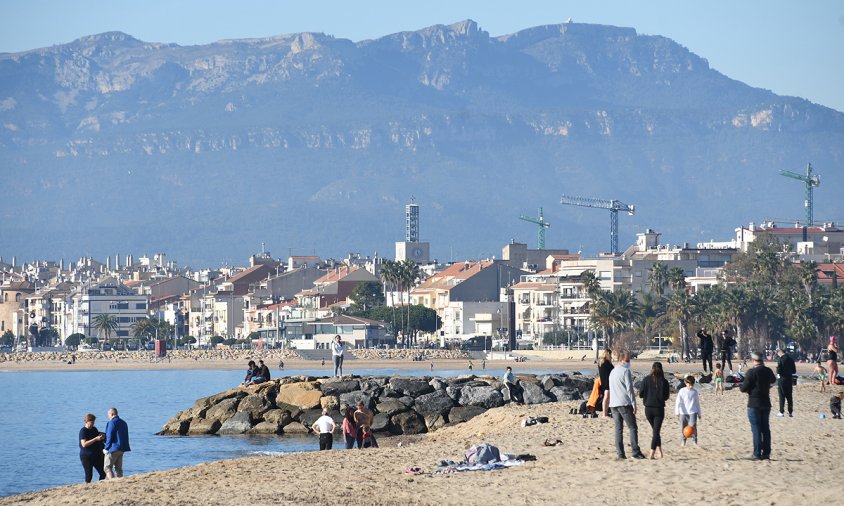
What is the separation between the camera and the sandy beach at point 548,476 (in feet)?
66.9

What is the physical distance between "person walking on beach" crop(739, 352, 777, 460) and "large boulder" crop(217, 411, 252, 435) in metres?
22.3

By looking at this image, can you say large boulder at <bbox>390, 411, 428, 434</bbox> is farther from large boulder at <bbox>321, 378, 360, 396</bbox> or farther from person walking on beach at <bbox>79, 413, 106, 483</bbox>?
person walking on beach at <bbox>79, 413, 106, 483</bbox>

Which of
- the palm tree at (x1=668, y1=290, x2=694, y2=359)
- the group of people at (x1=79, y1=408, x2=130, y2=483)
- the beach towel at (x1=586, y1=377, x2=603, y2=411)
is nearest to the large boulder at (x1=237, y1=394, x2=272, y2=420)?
the beach towel at (x1=586, y1=377, x2=603, y2=411)

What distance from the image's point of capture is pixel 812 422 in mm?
28281

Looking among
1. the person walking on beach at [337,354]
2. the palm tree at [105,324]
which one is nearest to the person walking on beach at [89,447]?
the person walking on beach at [337,354]

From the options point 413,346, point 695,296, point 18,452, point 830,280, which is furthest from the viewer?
point 413,346

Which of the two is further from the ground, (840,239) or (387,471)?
(840,239)

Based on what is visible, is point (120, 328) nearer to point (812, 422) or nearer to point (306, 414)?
point (306, 414)

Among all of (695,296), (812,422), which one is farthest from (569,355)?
(812,422)

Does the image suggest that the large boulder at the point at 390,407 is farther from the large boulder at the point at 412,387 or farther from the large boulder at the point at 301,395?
the large boulder at the point at 301,395

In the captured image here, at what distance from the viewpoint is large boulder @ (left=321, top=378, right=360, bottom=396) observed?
44.2 metres

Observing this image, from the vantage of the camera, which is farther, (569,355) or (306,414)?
(569,355)

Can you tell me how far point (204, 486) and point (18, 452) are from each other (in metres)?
19.6

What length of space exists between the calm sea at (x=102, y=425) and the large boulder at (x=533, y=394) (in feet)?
19.7
